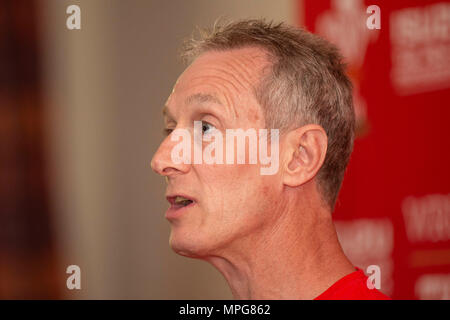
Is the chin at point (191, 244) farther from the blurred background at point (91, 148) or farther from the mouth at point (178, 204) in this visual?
the blurred background at point (91, 148)

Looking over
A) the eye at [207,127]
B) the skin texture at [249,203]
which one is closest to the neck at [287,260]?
the skin texture at [249,203]

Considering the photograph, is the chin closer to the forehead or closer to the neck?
the neck

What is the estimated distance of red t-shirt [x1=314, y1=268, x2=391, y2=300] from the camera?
5.16 ft

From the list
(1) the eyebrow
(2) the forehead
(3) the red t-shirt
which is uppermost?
(2) the forehead

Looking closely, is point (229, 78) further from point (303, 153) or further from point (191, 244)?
point (191, 244)

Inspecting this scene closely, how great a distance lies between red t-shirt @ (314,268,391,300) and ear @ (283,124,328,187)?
0.25 metres

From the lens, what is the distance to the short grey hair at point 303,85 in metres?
1.62

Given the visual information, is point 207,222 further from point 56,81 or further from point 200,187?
point 56,81

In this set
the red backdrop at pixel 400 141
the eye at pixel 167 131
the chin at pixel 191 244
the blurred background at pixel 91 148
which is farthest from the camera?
the blurred background at pixel 91 148

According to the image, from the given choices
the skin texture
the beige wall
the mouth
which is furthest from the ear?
the beige wall

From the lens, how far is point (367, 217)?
98.7 inches

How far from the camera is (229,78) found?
1634mm

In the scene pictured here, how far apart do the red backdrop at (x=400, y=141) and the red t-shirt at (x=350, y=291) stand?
89cm
